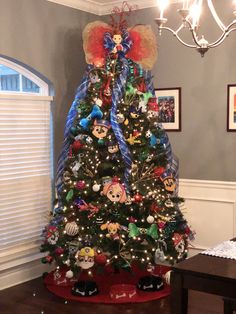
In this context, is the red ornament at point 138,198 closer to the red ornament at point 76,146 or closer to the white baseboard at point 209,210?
the red ornament at point 76,146

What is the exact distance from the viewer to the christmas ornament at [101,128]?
14.0 feet

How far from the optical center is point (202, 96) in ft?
15.9

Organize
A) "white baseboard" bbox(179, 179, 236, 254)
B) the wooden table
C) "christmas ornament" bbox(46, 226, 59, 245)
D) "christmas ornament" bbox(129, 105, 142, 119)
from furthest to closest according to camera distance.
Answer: "white baseboard" bbox(179, 179, 236, 254) → "christmas ornament" bbox(129, 105, 142, 119) → "christmas ornament" bbox(46, 226, 59, 245) → the wooden table

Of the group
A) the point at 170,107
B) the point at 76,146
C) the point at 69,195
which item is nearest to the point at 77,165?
the point at 76,146

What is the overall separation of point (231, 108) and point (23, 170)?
215 cm

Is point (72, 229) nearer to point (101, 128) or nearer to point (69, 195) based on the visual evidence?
point (69, 195)

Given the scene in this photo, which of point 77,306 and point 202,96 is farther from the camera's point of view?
point 202,96

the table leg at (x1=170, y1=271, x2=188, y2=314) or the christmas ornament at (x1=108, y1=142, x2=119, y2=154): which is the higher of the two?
the christmas ornament at (x1=108, y1=142, x2=119, y2=154)

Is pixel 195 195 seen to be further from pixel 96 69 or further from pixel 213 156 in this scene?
pixel 96 69

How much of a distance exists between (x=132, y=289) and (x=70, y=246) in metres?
0.68

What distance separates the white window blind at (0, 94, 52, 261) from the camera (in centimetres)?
442

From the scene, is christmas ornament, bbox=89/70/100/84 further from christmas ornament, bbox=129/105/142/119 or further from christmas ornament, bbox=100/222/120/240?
christmas ornament, bbox=100/222/120/240

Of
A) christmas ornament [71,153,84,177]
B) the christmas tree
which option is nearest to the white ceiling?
the christmas tree

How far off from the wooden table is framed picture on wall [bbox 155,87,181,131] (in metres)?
2.71
